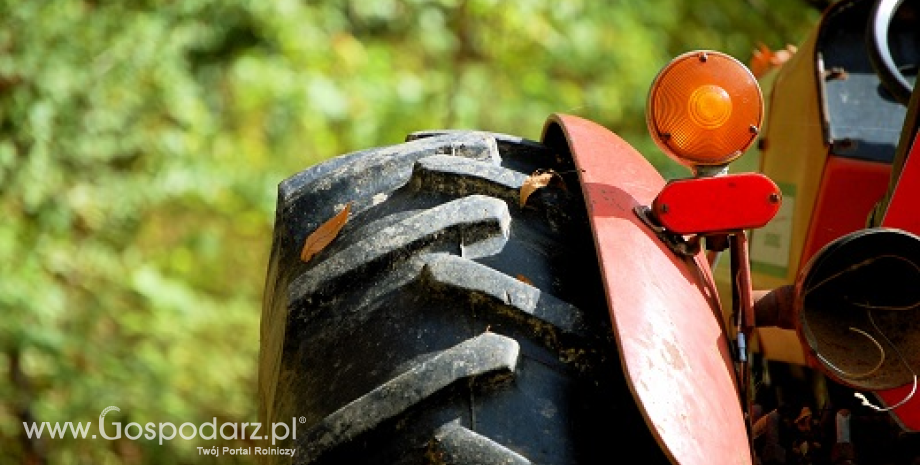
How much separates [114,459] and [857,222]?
10.7 ft

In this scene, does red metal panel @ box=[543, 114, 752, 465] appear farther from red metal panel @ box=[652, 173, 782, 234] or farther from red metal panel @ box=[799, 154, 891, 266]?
red metal panel @ box=[799, 154, 891, 266]

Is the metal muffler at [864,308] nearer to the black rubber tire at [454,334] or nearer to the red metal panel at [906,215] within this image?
the red metal panel at [906,215]

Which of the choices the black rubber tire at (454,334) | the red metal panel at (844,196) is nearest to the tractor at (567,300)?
the black rubber tire at (454,334)

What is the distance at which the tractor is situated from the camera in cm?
163

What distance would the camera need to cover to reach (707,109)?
6.01 feet

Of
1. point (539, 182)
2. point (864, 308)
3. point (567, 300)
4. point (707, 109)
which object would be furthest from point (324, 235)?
point (864, 308)

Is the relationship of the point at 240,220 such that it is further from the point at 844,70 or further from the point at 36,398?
the point at 844,70

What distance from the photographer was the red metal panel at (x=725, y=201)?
1.81 meters

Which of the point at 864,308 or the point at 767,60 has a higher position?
the point at 767,60

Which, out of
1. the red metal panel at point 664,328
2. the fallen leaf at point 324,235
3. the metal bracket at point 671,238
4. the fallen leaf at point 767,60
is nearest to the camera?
the red metal panel at point 664,328

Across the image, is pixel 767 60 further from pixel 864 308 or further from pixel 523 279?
pixel 523 279

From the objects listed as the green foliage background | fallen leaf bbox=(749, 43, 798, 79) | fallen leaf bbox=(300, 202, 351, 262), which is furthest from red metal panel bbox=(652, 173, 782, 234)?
the green foliage background

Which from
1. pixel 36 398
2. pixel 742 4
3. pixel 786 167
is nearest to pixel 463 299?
pixel 786 167

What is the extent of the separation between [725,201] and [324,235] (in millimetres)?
619
